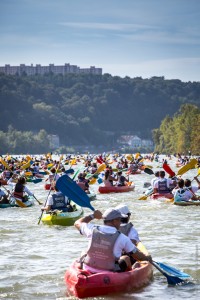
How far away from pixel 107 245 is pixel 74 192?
2.82 metres

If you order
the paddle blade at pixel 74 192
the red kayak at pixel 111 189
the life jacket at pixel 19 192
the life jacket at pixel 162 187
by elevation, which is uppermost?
the paddle blade at pixel 74 192

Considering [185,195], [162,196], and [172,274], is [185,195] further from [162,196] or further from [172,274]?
[172,274]

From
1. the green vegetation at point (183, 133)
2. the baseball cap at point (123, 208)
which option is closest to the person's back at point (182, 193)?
the baseball cap at point (123, 208)

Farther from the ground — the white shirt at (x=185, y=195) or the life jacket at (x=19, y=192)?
the white shirt at (x=185, y=195)

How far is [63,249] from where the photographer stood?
17.0 m

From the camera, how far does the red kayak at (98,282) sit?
37.2 ft

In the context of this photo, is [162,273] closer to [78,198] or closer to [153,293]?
[153,293]

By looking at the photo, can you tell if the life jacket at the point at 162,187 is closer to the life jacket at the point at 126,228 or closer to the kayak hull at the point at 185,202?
the kayak hull at the point at 185,202

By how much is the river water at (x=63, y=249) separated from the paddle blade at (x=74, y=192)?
56.6 inches

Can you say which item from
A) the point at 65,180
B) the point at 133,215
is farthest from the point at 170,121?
the point at 65,180

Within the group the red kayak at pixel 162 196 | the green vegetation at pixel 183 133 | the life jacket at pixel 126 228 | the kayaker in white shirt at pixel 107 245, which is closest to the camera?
the kayaker in white shirt at pixel 107 245

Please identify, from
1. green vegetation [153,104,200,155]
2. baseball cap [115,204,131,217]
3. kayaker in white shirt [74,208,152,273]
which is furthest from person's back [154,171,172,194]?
green vegetation [153,104,200,155]

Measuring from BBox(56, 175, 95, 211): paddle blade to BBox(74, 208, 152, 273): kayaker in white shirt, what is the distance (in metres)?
1.96

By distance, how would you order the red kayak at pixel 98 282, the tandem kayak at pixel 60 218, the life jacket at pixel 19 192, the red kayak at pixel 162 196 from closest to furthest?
the red kayak at pixel 98 282, the tandem kayak at pixel 60 218, the life jacket at pixel 19 192, the red kayak at pixel 162 196
